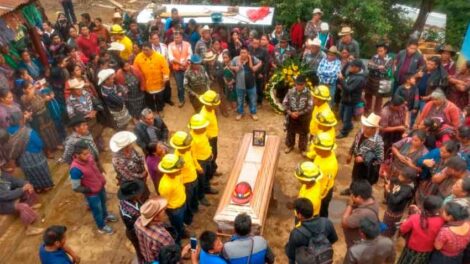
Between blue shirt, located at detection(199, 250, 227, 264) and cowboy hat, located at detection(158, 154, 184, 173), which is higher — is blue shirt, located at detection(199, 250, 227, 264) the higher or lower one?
the lower one

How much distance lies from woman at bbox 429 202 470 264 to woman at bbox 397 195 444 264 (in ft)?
0.23

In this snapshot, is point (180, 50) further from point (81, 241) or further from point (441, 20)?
point (441, 20)

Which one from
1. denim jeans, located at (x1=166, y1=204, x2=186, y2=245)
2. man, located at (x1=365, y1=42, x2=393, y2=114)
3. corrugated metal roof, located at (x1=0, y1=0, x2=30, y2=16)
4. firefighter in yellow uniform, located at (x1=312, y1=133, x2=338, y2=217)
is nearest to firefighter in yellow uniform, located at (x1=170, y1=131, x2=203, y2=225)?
denim jeans, located at (x1=166, y1=204, x2=186, y2=245)

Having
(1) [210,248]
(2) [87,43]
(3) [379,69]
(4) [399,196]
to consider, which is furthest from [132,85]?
(4) [399,196]

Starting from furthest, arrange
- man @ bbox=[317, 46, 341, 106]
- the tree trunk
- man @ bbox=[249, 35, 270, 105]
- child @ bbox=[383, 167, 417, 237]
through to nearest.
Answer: the tree trunk
man @ bbox=[249, 35, 270, 105]
man @ bbox=[317, 46, 341, 106]
child @ bbox=[383, 167, 417, 237]

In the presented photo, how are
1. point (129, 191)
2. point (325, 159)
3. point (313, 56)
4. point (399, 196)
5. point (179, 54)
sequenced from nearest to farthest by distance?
point (129, 191)
point (399, 196)
point (325, 159)
point (313, 56)
point (179, 54)

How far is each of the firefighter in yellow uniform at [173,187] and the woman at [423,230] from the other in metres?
2.72

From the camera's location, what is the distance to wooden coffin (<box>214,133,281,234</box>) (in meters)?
5.01

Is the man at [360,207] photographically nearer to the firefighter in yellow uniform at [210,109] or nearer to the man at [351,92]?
the firefighter in yellow uniform at [210,109]

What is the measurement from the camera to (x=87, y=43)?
9148 mm

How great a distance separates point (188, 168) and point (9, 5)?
6.98 m

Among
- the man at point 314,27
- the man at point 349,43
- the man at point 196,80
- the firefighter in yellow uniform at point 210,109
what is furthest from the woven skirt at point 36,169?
the man at point 314,27

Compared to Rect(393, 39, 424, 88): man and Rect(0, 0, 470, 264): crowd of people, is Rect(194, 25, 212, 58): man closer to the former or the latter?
Rect(0, 0, 470, 264): crowd of people

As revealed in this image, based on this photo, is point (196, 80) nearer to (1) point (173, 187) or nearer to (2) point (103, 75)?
(2) point (103, 75)
